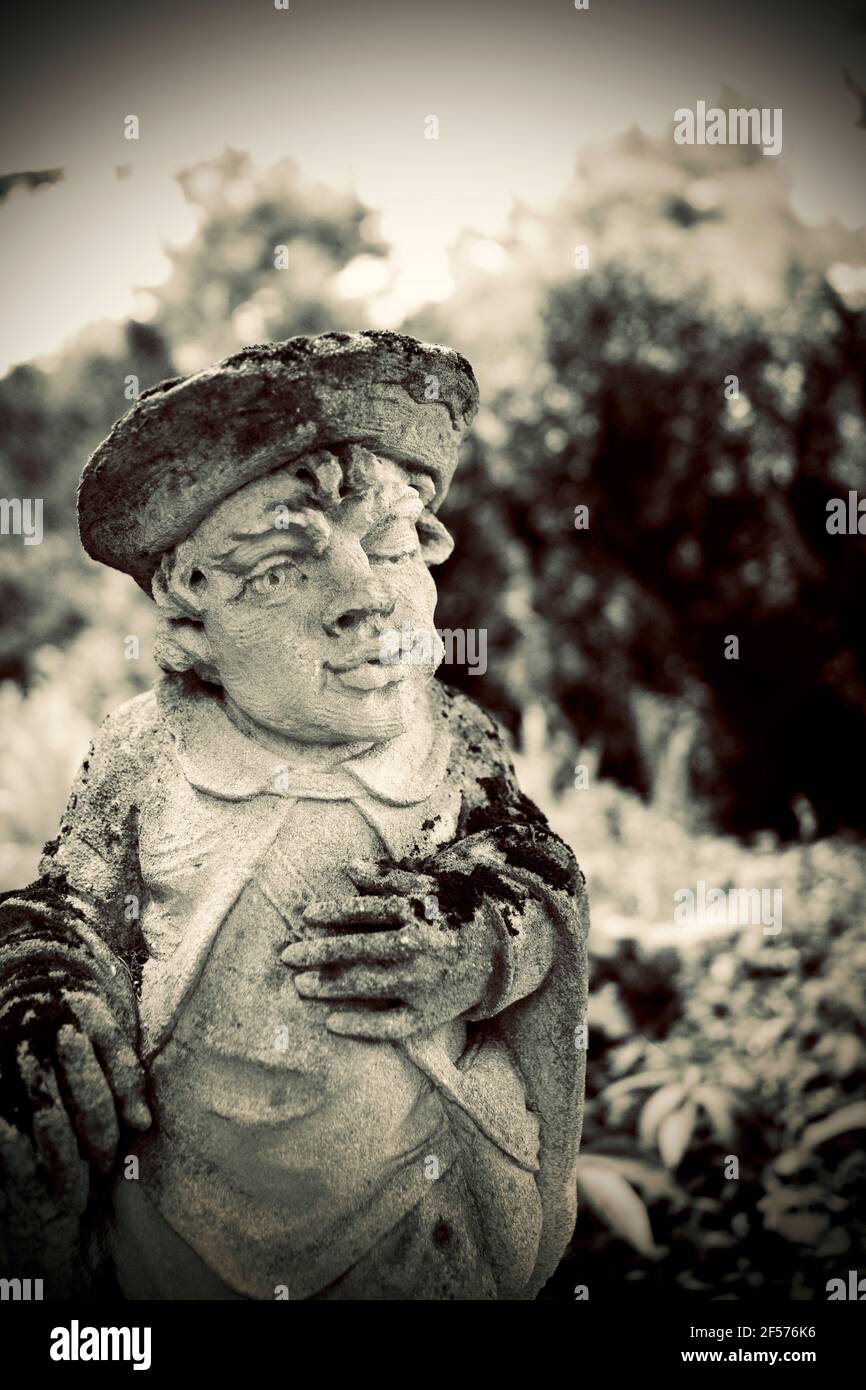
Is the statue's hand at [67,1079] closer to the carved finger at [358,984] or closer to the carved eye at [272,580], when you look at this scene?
the carved finger at [358,984]

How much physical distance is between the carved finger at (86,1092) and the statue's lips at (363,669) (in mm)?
819

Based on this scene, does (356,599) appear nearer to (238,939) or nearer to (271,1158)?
(238,939)

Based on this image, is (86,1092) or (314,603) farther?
(314,603)

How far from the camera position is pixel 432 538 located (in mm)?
2865

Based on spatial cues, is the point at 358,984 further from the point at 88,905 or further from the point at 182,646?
the point at 182,646

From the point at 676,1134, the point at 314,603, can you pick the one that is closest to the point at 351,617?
the point at 314,603

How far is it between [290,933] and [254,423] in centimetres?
95

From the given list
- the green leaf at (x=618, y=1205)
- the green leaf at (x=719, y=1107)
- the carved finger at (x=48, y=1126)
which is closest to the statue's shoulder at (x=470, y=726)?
the carved finger at (x=48, y=1126)

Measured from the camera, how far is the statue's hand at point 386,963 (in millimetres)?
2488

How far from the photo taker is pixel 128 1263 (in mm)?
2580

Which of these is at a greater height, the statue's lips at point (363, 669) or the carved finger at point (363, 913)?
the statue's lips at point (363, 669)

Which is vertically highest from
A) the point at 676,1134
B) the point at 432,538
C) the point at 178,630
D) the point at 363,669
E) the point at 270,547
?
the point at 432,538

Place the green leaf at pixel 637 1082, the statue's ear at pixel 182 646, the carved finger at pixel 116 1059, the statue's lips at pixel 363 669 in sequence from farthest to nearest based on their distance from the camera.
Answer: the green leaf at pixel 637 1082
the statue's ear at pixel 182 646
the statue's lips at pixel 363 669
the carved finger at pixel 116 1059
